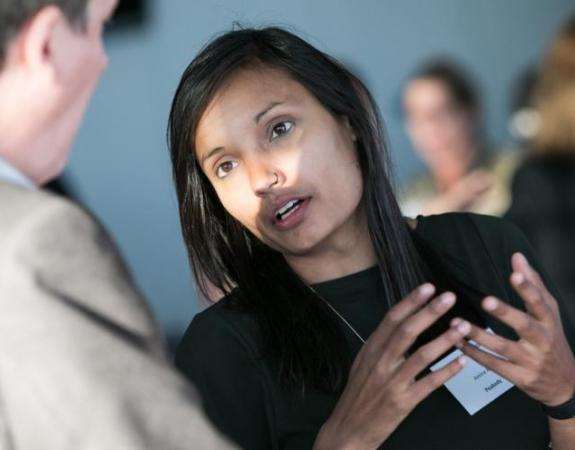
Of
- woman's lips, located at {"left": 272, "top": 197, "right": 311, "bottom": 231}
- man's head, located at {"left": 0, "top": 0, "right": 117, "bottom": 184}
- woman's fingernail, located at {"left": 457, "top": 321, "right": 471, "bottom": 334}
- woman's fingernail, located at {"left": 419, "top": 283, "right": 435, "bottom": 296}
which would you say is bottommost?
woman's fingernail, located at {"left": 457, "top": 321, "right": 471, "bottom": 334}

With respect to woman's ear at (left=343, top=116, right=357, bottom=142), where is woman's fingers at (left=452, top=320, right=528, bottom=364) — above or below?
below

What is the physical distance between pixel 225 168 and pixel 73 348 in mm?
788

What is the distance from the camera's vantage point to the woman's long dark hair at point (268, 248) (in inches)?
68.1

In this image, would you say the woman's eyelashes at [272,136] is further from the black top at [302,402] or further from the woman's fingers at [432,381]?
the woman's fingers at [432,381]

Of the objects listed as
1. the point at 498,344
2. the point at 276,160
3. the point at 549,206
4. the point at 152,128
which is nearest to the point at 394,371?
the point at 498,344

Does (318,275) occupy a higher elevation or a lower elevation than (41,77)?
lower

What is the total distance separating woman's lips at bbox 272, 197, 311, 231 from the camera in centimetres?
170

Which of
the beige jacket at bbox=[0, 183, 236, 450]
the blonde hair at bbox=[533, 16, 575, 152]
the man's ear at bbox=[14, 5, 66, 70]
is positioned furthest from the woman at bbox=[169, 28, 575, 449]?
the blonde hair at bbox=[533, 16, 575, 152]

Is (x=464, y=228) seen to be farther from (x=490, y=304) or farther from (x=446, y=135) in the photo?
(x=446, y=135)

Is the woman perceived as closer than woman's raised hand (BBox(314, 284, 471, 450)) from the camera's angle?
No

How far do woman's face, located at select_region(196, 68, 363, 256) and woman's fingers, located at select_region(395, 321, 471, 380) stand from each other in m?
0.32

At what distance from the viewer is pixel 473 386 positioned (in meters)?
1.74

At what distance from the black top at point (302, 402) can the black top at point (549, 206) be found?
50.5 inches

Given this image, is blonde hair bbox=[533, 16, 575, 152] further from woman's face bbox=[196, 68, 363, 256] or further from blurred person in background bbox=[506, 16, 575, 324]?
woman's face bbox=[196, 68, 363, 256]
